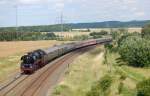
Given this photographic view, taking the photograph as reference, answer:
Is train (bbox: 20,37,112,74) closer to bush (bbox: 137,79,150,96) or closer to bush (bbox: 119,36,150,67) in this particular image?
bush (bbox: 119,36,150,67)

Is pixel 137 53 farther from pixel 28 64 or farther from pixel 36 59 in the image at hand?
pixel 28 64

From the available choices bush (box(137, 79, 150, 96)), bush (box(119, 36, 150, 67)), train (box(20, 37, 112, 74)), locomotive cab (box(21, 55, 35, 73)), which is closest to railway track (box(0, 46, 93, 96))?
locomotive cab (box(21, 55, 35, 73))

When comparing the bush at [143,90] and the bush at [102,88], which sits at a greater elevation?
the bush at [143,90]

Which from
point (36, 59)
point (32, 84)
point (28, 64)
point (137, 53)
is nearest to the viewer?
point (32, 84)

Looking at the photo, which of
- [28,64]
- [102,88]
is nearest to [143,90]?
[102,88]

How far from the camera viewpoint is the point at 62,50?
8881cm

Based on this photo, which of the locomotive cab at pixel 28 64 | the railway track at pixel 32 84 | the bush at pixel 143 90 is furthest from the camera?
the locomotive cab at pixel 28 64

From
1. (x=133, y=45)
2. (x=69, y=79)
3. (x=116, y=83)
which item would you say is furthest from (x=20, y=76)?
(x=133, y=45)

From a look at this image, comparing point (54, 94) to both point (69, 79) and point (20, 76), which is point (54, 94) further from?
point (20, 76)

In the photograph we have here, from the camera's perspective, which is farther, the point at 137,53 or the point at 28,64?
the point at 137,53

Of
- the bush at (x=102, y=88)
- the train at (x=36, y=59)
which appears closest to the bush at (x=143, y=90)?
the bush at (x=102, y=88)

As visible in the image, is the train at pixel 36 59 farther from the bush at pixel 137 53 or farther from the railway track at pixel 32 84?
the bush at pixel 137 53

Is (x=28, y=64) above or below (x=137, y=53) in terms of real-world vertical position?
below

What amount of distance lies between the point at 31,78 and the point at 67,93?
455 inches
